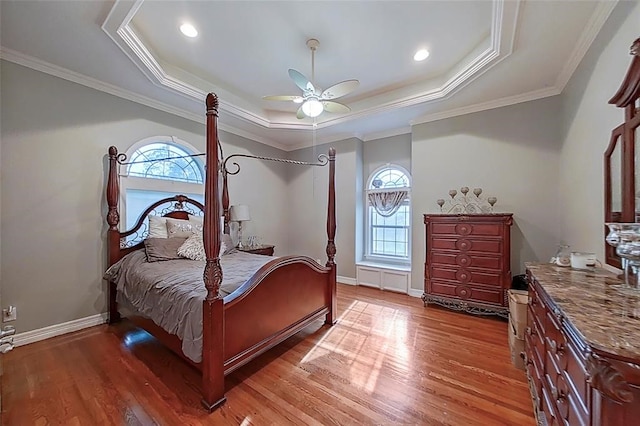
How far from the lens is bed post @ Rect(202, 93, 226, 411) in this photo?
6.17 feet

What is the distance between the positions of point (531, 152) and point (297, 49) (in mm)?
3312

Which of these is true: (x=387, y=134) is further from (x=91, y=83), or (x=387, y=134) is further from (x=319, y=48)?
(x=91, y=83)

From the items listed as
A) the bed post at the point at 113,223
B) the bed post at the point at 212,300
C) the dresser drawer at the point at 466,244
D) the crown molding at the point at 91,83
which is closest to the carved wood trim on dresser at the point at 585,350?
the dresser drawer at the point at 466,244

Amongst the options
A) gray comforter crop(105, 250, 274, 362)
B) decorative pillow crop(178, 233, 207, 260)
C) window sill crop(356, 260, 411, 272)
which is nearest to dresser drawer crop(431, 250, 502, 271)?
window sill crop(356, 260, 411, 272)

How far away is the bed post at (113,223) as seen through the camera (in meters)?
3.25

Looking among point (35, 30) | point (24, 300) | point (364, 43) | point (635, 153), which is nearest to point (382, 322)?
point (635, 153)

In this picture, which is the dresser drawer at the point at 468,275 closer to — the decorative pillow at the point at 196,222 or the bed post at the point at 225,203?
the bed post at the point at 225,203

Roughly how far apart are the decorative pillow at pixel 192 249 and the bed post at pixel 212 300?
1.58 m

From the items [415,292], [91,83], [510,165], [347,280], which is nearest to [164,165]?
[91,83]

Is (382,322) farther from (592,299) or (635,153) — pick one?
(635,153)

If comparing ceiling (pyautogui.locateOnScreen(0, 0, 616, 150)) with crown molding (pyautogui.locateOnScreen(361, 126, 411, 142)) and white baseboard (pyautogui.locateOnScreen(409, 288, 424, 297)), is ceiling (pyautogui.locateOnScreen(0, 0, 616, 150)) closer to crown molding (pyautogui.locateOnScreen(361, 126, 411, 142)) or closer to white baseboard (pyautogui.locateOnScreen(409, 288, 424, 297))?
crown molding (pyautogui.locateOnScreen(361, 126, 411, 142))

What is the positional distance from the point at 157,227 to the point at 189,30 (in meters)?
2.38

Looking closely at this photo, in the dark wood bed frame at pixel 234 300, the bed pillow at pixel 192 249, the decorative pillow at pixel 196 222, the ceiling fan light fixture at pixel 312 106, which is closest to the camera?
the dark wood bed frame at pixel 234 300

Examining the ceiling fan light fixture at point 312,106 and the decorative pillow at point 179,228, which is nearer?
the ceiling fan light fixture at point 312,106
